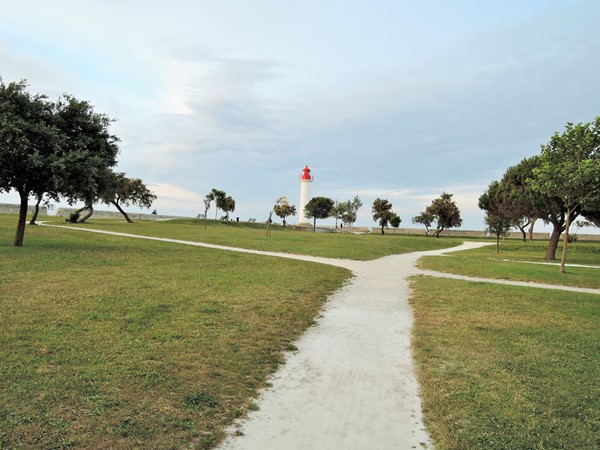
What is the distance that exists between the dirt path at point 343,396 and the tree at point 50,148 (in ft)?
46.0

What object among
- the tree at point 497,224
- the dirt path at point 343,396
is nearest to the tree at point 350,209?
the tree at point 497,224

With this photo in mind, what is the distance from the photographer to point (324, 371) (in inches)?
212

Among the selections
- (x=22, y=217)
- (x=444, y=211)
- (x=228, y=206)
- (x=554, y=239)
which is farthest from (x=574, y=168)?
(x=228, y=206)

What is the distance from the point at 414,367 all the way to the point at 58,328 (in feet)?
17.3

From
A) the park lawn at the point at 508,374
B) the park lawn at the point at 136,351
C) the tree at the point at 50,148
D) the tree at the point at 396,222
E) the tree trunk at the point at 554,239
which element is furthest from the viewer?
the tree at the point at 396,222

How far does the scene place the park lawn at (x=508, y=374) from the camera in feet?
12.6

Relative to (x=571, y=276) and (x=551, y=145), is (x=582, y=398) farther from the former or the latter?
(x=551, y=145)

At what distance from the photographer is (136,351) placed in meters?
5.60

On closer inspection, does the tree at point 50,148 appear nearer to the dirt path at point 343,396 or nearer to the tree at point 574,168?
the dirt path at point 343,396

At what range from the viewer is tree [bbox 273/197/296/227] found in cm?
9269

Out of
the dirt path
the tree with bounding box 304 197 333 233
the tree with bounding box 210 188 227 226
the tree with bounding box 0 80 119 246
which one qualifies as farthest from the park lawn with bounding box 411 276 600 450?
the tree with bounding box 304 197 333 233

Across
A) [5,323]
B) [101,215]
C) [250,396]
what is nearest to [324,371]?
[250,396]

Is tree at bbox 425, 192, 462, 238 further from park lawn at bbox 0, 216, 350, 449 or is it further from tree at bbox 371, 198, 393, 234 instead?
park lawn at bbox 0, 216, 350, 449

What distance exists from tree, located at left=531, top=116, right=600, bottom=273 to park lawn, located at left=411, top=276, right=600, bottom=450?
9.26m
